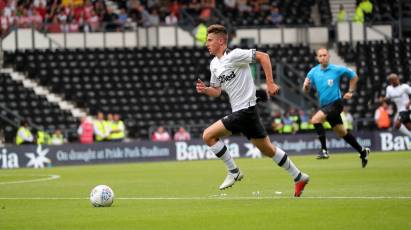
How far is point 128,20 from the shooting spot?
4309 centimetres

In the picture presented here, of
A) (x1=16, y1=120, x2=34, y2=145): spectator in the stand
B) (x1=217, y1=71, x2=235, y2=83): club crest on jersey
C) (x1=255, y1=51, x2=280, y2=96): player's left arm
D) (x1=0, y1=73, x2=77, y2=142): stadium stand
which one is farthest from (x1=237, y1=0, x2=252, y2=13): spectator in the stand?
(x1=255, y1=51, x2=280, y2=96): player's left arm

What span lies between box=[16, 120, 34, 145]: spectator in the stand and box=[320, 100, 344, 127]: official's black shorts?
15.0 m

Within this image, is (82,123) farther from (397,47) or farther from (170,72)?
(397,47)

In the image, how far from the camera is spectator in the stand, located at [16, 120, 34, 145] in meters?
35.0

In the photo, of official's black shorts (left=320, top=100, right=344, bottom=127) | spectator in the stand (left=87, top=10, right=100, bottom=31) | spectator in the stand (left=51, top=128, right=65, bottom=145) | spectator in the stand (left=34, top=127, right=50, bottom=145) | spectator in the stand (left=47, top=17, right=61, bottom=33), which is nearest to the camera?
official's black shorts (left=320, top=100, right=344, bottom=127)

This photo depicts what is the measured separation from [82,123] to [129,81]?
5.95m

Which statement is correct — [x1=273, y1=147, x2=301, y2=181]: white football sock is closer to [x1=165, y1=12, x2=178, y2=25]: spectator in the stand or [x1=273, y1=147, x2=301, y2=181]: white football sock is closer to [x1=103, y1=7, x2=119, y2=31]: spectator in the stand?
[x1=103, y1=7, x2=119, y2=31]: spectator in the stand

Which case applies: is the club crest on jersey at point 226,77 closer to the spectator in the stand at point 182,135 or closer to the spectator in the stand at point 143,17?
the spectator in the stand at point 182,135

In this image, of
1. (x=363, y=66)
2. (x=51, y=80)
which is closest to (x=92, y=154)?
(x=51, y=80)

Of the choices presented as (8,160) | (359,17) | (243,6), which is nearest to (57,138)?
(8,160)

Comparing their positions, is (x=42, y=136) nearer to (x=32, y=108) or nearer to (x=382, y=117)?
(x=32, y=108)

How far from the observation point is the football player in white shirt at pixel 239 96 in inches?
569

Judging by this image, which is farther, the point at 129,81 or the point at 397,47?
the point at 397,47

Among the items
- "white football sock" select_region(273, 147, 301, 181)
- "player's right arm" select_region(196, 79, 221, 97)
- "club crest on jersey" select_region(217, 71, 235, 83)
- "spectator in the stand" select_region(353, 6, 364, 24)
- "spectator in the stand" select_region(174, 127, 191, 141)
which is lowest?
"spectator in the stand" select_region(174, 127, 191, 141)
